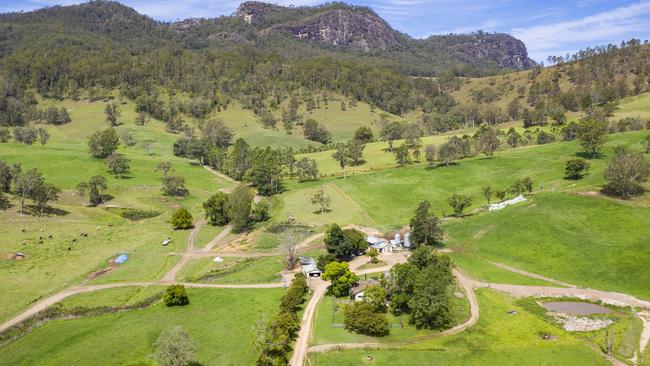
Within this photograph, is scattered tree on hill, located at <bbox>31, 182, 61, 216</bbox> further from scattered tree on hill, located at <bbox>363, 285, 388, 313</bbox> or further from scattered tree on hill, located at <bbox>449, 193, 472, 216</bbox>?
scattered tree on hill, located at <bbox>449, 193, 472, 216</bbox>

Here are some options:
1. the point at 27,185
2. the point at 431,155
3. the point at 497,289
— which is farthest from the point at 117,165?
the point at 497,289

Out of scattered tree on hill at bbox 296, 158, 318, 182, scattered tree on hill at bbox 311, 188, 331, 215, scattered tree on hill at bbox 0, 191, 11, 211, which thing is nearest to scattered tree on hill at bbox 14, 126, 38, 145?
scattered tree on hill at bbox 0, 191, 11, 211

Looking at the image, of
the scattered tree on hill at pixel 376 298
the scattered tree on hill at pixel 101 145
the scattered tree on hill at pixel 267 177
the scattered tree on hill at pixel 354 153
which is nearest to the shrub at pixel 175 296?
the scattered tree on hill at pixel 376 298

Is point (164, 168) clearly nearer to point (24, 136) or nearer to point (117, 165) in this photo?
point (117, 165)

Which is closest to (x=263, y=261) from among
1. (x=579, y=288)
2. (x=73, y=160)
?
(x=579, y=288)

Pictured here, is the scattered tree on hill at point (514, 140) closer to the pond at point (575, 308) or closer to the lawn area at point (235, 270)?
the pond at point (575, 308)

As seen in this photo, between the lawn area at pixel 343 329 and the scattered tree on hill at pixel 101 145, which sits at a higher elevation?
the scattered tree on hill at pixel 101 145

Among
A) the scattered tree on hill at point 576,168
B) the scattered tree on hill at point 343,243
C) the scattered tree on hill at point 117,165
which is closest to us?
the scattered tree on hill at point 343,243
